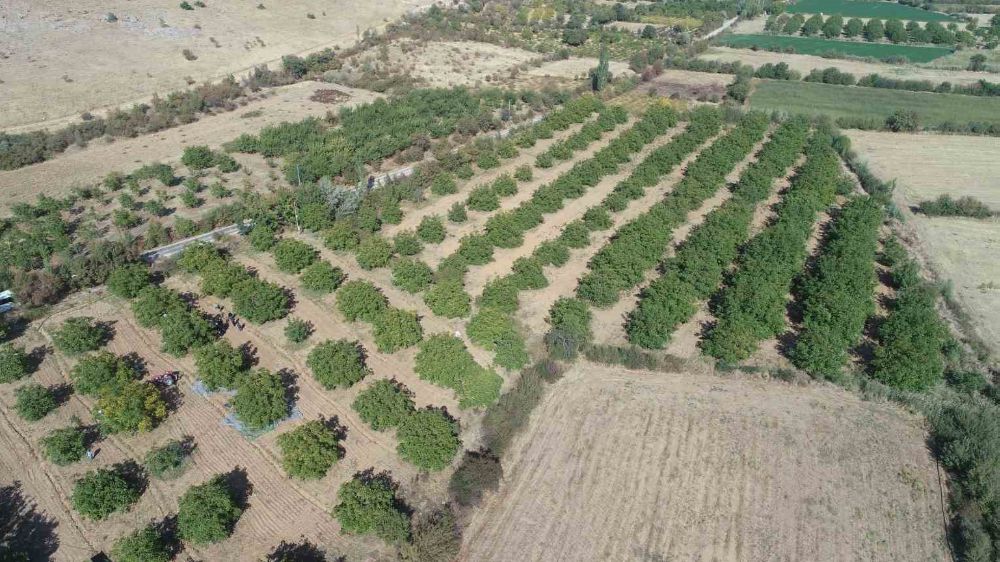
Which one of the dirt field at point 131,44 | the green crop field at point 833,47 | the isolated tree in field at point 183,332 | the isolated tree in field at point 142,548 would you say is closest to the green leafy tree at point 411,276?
the isolated tree in field at point 183,332

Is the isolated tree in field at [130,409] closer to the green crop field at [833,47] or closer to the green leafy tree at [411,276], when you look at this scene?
the green leafy tree at [411,276]

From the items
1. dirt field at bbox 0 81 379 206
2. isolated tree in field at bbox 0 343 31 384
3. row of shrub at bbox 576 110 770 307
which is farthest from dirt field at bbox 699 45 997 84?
isolated tree in field at bbox 0 343 31 384

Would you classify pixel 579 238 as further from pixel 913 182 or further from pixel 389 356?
pixel 913 182

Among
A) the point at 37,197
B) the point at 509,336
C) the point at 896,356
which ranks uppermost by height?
the point at 896,356

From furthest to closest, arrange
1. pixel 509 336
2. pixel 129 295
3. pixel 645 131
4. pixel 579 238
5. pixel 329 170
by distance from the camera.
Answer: pixel 645 131 → pixel 329 170 → pixel 579 238 → pixel 129 295 → pixel 509 336

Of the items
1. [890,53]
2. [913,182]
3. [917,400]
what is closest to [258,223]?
[917,400]

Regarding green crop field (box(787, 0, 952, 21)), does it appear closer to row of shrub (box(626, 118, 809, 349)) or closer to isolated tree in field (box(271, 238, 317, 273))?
row of shrub (box(626, 118, 809, 349))
